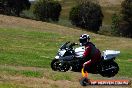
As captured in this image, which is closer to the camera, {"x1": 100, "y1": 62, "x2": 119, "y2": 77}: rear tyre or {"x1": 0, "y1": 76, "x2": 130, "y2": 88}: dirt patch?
{"x1": 0, "y1": 76, "x2": 130, "y2": 88}: dirt patch

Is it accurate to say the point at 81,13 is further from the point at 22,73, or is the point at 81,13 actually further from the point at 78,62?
the point at 22,73

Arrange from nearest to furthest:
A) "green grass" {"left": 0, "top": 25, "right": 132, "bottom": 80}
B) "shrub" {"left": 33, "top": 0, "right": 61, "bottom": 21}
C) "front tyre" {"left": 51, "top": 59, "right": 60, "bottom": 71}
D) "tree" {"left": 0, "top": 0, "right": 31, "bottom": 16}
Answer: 1. "front tyre" {"left": 51, "top": 59, "right": 60, "bottom": 71}
2. "green grass" {"left": 0, "top": 25, "right": 132, "bottom": 80}
3. "tree" {"left": 0, "top": 0, "right": 31, "bottom": 16}
4. "shrub" {"left": 33, "top": 0, "right": 61, "bottom": 21}

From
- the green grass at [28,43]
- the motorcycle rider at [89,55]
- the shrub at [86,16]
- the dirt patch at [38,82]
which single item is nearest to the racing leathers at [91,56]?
the motorcycle rider at [89,55]

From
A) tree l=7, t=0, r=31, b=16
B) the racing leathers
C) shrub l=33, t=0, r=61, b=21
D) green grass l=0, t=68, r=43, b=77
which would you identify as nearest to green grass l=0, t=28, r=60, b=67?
green grass l=0, t=68, r=43, b=77

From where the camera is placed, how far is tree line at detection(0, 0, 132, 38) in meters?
74.2

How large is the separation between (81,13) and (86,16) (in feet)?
3.23

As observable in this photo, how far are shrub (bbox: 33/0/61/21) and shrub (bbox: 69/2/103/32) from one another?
9.29ft

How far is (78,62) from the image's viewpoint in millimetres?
22922

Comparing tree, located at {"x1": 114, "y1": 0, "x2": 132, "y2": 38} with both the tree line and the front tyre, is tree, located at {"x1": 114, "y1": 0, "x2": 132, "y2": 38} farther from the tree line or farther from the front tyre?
the front tyre

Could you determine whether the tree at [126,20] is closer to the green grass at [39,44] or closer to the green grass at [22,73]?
the green grass at [39,44]

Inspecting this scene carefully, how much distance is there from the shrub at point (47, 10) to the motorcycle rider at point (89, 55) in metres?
53.0

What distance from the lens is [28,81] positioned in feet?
65.2

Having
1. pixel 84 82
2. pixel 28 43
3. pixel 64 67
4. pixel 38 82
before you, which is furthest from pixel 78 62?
pixel 28 43

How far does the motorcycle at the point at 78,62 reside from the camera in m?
22.7
